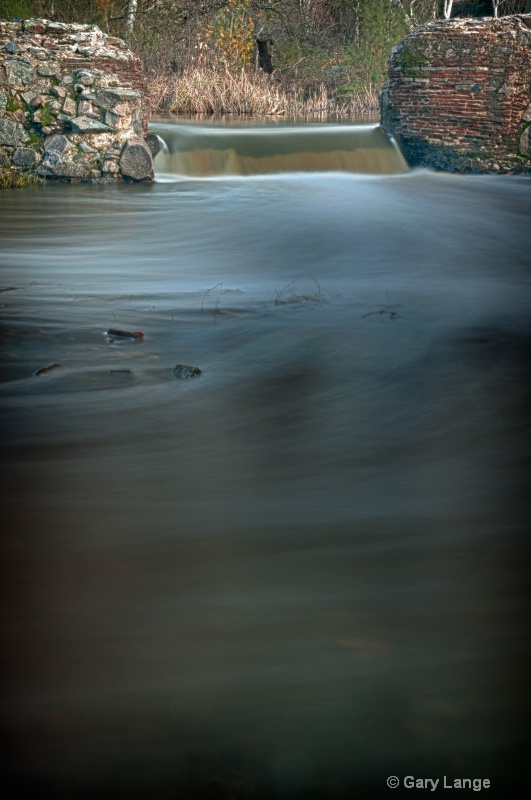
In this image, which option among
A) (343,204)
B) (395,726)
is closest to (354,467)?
(395,726)

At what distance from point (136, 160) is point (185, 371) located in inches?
266

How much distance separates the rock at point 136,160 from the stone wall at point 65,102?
0.04 feet

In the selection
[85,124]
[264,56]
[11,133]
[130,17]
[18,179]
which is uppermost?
[130,17]

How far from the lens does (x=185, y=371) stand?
14.4 ft

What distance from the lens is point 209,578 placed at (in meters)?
2.38

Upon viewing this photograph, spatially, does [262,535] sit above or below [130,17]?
below

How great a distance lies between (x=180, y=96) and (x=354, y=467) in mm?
Answer: 15599

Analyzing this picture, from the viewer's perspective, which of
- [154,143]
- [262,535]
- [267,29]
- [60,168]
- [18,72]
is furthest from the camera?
[267,29]

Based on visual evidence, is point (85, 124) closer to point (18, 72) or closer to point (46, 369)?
point (18, 72)

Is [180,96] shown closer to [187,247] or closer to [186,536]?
[187,247]

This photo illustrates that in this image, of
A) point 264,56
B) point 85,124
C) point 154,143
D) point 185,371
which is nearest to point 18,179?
point 85,124

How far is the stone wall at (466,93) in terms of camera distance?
11227 millimetres

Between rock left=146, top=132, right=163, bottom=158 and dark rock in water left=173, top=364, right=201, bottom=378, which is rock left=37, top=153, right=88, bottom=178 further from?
dark rock in water left=173, top=364, right=201, bottom=378

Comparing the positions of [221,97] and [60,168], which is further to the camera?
[221,97]
